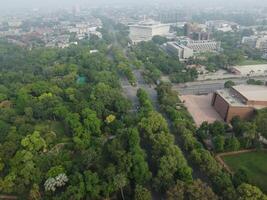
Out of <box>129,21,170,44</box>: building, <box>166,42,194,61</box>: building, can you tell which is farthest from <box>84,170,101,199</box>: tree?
<box>129,21,170,44</box>: building

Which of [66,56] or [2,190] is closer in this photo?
[2,190]

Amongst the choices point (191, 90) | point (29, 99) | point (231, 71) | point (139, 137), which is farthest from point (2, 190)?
point (231, 71)

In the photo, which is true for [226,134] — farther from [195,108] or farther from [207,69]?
[207,69]

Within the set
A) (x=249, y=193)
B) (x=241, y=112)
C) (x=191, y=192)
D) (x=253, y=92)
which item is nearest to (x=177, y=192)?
(x=191, y=192)

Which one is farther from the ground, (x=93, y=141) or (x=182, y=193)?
(x=182, y=193)

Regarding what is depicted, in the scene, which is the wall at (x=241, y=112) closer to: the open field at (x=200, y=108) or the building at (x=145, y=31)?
the open field at (x=200, y=108)

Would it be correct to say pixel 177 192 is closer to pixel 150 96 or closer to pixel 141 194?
pixel 141 194
